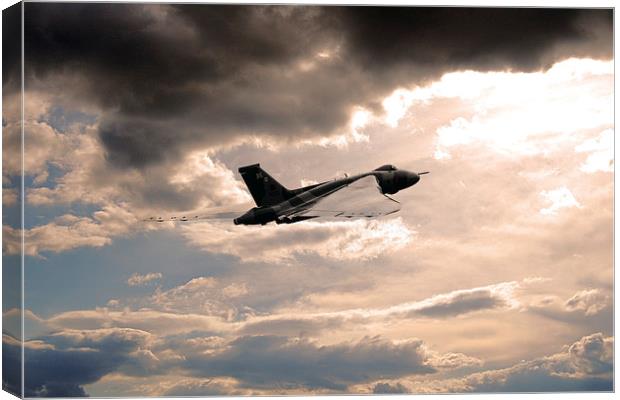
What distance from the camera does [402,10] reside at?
41000mm

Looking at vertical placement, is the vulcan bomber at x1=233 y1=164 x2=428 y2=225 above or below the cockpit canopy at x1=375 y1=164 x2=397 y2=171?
below

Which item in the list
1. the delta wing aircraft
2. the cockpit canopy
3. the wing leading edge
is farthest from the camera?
the cockpit canopy

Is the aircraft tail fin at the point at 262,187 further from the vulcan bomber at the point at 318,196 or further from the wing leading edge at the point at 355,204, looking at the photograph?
the wing leading edge at the point at 355,204

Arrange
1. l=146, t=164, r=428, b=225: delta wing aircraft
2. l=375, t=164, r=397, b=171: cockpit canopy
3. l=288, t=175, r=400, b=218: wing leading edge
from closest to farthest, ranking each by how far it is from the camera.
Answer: l=288, t=175, r=400, b=218: wing leading edge, l=146, t=164, r=428, b=225: delta wing aircraft, l=375, t=164, r=397, b=171: cockpit canopy

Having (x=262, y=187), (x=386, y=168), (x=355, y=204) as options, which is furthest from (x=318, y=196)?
(x=386, y=168)

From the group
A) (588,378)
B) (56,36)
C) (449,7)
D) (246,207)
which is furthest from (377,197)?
(56,36)

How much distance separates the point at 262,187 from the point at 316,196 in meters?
2.06

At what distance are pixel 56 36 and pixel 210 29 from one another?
17.3 ft

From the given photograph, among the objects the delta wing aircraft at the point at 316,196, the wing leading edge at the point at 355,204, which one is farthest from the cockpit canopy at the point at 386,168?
the wing leading edge at the point at 355,204

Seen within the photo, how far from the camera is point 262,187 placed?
4141cm

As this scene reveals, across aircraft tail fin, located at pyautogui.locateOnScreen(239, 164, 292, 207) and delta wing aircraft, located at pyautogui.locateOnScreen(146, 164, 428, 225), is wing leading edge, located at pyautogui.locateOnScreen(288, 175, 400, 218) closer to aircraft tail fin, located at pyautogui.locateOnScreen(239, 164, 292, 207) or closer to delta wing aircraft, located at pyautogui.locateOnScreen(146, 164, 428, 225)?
delta wing aircraft, located at pyautogui.locateOnScreen(146, 164, 428, 225)

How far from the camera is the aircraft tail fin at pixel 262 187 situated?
1612 inches

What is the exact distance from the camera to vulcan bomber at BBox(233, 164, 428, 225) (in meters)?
40.9

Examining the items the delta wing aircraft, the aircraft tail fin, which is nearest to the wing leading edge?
the delta wing aircraft
